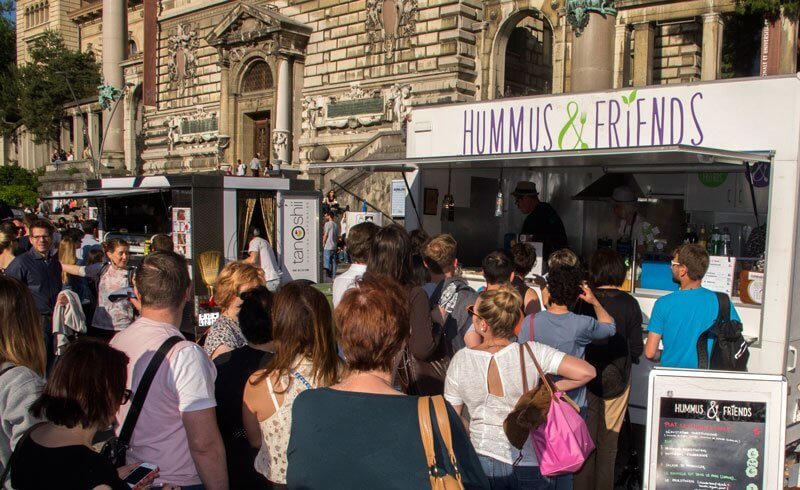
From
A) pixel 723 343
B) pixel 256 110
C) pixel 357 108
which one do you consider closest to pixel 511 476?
pixel 723 343

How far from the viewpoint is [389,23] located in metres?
25.5

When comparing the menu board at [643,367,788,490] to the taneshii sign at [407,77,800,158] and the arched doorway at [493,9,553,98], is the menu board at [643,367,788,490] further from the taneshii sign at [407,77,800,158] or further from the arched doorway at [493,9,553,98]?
the arched doorway at [493,9,553,98]

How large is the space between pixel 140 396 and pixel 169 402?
13 centimetres

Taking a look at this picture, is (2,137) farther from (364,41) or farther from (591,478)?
(591,478)

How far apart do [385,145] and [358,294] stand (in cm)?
1953

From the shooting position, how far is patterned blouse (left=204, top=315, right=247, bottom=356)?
421cm

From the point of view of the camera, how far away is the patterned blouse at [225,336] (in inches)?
166

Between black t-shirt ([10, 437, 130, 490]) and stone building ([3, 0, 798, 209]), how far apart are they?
15.2 meters

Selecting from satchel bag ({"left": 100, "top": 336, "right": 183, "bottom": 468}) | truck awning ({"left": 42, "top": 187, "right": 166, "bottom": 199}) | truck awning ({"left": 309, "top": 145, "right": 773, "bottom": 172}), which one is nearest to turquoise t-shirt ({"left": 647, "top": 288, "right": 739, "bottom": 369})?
truck awning ({"left": 309, "top": 145, "right": 773, "bottom": 172})

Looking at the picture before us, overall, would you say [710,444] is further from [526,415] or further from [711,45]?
[711,45]

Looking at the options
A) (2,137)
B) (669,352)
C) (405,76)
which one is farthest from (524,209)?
(2,137)

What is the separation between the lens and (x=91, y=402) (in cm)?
272

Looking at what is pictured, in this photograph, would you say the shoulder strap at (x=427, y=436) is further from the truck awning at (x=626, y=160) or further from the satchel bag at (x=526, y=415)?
the truck awning at (x=626, y=160)

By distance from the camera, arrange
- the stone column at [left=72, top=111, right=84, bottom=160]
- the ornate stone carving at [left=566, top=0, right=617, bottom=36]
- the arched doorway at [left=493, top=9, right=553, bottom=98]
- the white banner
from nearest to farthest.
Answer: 1. the white banner
2. the ornate stone carving at [left=566, top=0, right=617, bottom=36]
3. the arched doorway at [left=493, top=9, right=553, bottom=98]
4. the stone column at [left=72, top=111, right=84, bottom=160]
